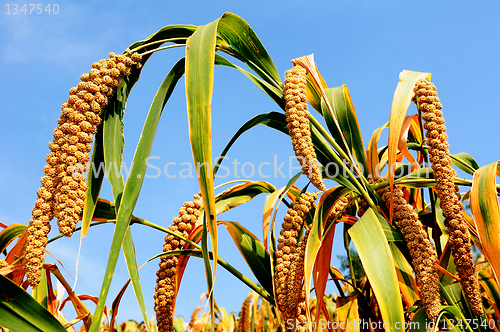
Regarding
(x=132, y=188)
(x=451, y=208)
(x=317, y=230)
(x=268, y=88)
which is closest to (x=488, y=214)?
(x=451, y=208)

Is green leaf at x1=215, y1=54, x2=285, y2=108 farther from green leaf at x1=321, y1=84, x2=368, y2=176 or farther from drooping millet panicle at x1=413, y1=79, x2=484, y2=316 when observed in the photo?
drooping millet panicle at x1=413, y1=79, x2=484, y2=316

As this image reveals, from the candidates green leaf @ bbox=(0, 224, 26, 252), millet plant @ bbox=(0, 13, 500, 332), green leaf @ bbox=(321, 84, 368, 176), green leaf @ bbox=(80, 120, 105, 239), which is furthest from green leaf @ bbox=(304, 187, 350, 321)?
green leaf @ bbox=(0, 224, 26, 252)

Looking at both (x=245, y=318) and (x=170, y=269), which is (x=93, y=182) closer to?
(x=170, y=269)

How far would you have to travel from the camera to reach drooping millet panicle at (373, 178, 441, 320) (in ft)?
2.92

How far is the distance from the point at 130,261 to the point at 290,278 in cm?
39

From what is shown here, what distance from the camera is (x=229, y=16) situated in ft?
3.91

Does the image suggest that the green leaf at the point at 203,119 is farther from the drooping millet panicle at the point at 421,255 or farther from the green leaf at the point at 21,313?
the drooping millet panicle at the point at 421,255

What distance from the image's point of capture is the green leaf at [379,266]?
87 centimetres

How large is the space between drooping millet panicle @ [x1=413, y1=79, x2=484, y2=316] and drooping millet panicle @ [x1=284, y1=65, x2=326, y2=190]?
1.04 feet

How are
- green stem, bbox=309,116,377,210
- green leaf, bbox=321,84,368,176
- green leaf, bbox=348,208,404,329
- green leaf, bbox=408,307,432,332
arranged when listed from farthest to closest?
green leaf, bbox=321,84,368,176 → green stem, bbox=309,116,377,210 → green leaf, bbox=408,307,432,332 → green leaf, bbox=348,208,404,329

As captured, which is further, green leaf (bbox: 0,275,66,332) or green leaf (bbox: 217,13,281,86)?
green leaf (bbox: 217,13,281,86)

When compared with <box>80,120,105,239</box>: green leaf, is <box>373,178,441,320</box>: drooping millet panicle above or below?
below

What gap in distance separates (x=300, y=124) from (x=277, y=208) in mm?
359

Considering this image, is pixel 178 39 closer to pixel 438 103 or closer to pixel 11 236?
pixel 438 103
